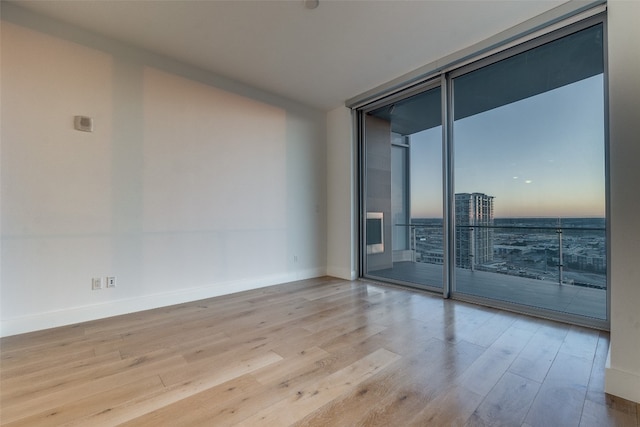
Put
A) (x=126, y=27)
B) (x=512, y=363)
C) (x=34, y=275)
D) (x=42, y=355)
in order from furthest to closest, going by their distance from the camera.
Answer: (x=126, y=27) < (x=34, y=275) < (x=42, y=355) < (x=512, y=363)

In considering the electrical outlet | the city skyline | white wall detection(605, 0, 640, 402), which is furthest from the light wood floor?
the city skyline

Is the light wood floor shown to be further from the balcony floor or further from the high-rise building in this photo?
the high-rise building

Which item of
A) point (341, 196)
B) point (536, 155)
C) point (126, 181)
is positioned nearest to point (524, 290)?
point (536, 155)

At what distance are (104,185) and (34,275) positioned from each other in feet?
3.29

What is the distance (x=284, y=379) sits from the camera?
1809 mm

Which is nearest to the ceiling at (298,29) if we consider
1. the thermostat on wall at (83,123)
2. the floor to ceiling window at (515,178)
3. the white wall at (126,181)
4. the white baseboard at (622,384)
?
the white wall at (126,181)

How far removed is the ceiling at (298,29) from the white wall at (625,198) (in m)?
1.20

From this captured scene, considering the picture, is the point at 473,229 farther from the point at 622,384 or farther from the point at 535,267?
the point at 622,384

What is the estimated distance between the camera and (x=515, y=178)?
3223 mm

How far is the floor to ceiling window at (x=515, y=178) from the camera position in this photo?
2746 millimetres

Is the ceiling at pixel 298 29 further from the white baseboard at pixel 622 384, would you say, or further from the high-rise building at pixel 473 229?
the white baseboard at pixel 622 384

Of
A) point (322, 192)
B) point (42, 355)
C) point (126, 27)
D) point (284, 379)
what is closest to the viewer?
point (284, 379)

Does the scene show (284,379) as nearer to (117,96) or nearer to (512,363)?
(512,363)

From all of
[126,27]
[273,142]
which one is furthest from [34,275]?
[273,142]
